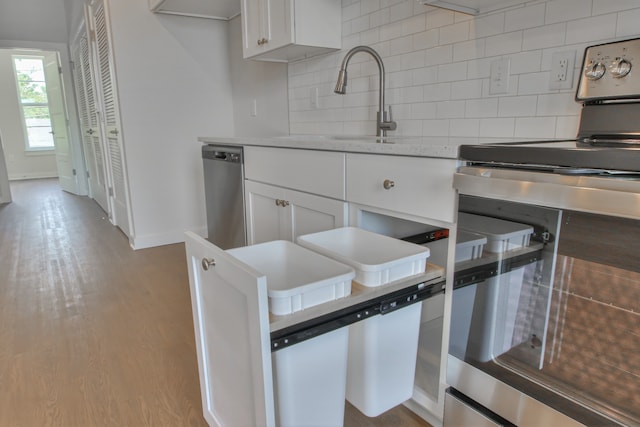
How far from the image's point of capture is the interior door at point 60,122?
580cm

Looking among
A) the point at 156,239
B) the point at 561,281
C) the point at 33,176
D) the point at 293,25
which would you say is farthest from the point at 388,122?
the point at 33,176

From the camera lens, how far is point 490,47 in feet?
5.02

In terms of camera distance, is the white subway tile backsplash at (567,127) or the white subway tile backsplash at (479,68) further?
the white subway tile backsplash at (479,68)

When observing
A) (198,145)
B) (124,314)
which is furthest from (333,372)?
(198,145)

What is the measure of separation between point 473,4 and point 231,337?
54.4 inches

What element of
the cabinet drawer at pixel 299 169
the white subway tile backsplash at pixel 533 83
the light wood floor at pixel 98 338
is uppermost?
the white subway tile backsplash at pixel 533 83

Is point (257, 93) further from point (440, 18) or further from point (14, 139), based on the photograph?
point (14, 139)

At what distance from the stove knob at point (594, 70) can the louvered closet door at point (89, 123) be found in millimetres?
4288

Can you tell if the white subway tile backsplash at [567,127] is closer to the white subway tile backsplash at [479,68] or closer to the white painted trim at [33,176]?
the white subway tile backsplash at [479,68]

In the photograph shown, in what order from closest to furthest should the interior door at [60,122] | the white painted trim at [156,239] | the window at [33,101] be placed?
1. the white painted trim at [156,239]
2. the interior door at [60,122]
3. the window at [33,101]

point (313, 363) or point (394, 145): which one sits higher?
point (394, 145)

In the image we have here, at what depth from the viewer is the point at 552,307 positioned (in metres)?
0.95

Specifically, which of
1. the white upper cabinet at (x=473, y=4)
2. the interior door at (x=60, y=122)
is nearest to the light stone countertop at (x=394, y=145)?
the white upper cabinet at (x=473, y=4)

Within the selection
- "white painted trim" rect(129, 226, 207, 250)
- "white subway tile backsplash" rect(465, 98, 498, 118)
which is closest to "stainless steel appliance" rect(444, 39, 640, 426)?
"white subway tile backsplash" rect(465, 98, 498, 118)
